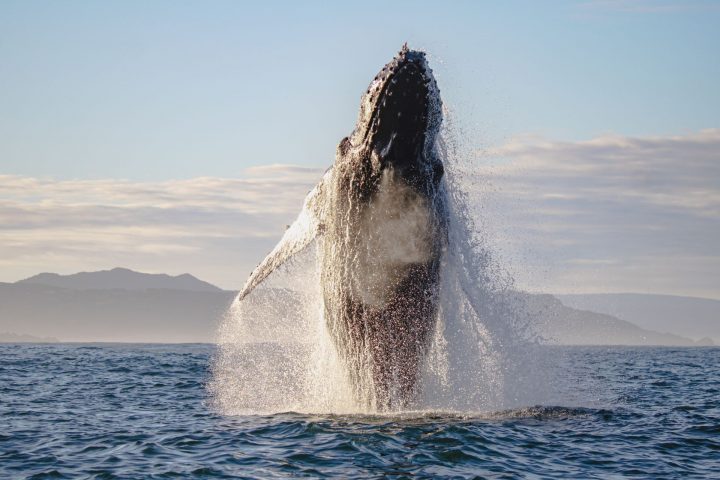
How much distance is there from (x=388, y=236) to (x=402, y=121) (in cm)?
201

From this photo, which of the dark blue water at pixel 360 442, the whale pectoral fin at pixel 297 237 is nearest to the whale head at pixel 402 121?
the whale pectoral fin at pixel 297 237

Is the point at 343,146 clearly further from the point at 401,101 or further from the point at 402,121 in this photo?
the point at 401,101

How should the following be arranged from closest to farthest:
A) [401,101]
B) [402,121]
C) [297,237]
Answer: [401,101] → [402,121] → [297,237]

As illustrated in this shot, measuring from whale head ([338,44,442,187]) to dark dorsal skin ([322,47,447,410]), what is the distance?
2cm

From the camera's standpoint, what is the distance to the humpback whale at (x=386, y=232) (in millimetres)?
12656

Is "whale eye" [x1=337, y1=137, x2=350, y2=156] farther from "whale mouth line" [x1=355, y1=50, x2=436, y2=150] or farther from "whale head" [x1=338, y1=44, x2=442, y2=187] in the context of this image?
"whale mouth line" [x1=355, y1=50, x2=436, y2=150]

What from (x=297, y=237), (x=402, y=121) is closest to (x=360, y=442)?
(x=297, y=237)

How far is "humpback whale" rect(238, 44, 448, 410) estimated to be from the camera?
12.7 m

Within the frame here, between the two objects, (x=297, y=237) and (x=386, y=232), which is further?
(x=297, y=237)

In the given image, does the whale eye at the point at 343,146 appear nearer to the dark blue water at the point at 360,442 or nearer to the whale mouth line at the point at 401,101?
the whale mouth line at the point at 401,101

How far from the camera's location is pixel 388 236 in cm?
1370

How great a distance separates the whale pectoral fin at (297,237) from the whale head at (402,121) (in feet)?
5.55

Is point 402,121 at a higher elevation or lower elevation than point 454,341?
higher

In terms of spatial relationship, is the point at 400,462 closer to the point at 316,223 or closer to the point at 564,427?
the point at 564,427
